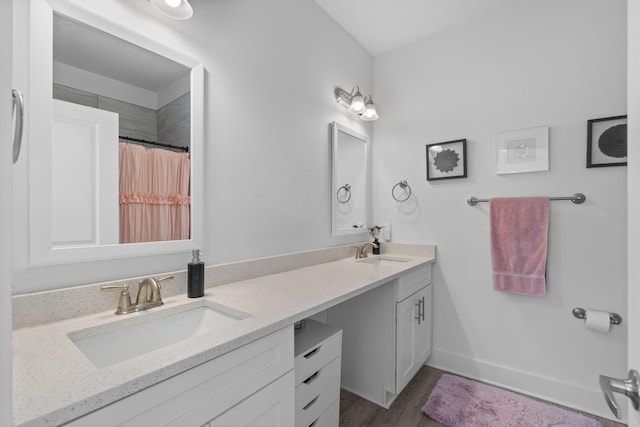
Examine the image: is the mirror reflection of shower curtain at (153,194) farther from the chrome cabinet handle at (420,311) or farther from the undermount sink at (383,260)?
the chrome cabinet handle at (420,311)

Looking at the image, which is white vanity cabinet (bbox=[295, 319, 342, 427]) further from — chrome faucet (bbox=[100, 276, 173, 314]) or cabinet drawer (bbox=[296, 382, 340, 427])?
chrome faucet (bbox=[100, 276, 173, 314])

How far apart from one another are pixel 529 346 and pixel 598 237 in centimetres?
81

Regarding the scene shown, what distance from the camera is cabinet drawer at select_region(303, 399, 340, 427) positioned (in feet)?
4.32

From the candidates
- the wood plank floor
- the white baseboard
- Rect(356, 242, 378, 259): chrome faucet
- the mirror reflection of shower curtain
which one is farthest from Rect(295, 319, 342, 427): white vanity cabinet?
the white baseboard

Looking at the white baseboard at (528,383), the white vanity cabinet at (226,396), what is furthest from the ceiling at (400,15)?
the white baseboard at (528,383)

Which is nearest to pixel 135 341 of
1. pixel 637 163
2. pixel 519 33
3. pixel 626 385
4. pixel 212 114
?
pixel 212 114

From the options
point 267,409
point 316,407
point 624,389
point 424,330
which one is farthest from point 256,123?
point 424,330

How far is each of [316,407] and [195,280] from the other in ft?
2.54

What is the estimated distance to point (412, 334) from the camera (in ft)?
6.44

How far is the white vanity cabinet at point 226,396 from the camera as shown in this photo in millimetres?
648

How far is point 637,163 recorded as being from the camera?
1.66 ft

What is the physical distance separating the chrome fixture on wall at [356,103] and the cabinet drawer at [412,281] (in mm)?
1277

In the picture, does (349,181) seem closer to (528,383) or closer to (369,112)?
(369,112)

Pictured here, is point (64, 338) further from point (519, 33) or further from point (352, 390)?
point (519, 33)
